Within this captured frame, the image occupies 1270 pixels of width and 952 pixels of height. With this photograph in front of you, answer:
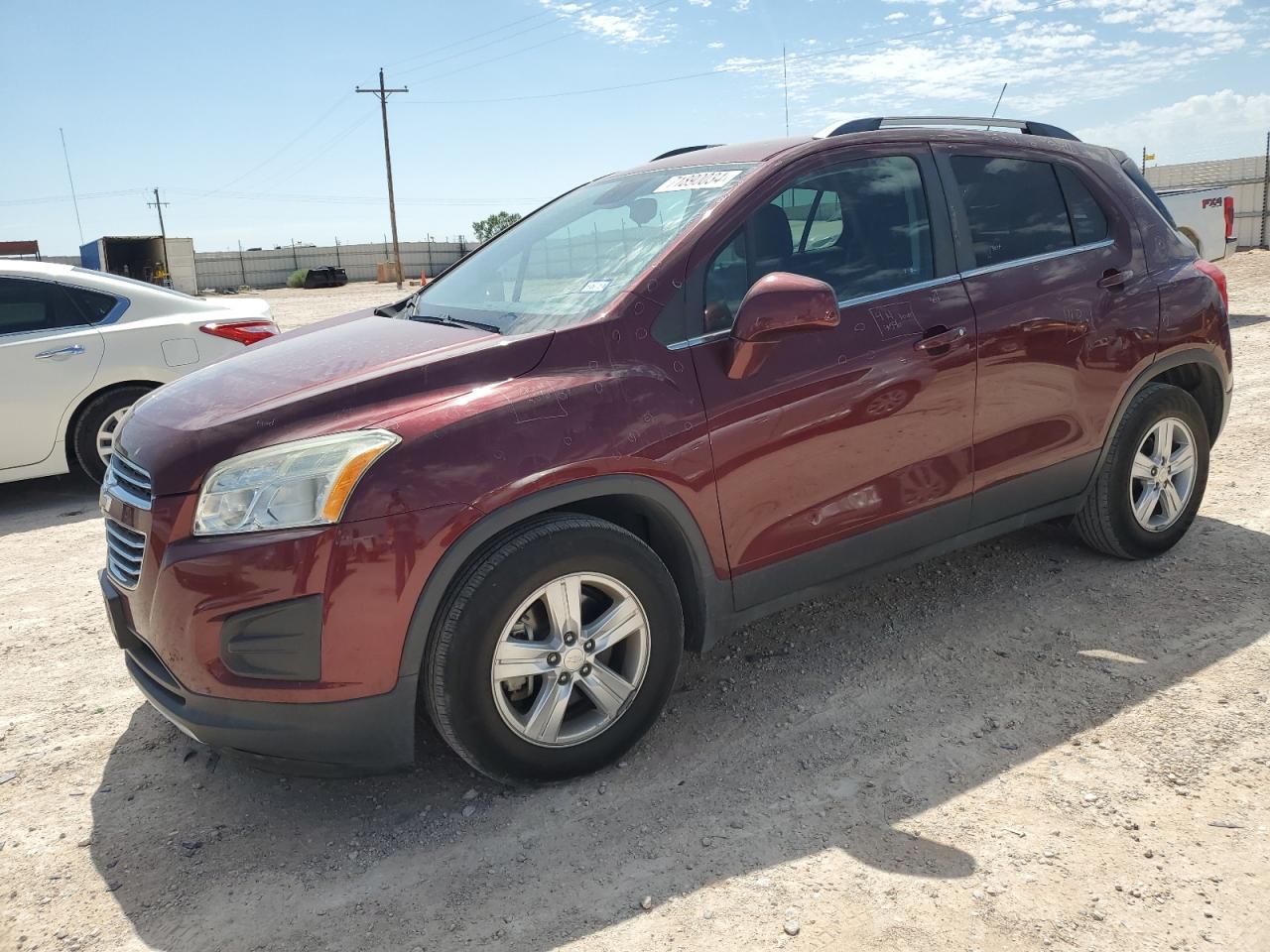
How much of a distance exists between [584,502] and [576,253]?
40.7 inches

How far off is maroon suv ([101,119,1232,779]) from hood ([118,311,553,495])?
0.04 ft

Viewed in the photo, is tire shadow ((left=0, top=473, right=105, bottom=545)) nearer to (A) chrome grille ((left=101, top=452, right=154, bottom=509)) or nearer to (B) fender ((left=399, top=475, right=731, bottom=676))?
(A) chrome grille ((left=101, top=452, right=154, bottom=509))

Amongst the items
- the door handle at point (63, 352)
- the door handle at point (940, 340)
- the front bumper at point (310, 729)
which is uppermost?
the door handle at point (63, 352)

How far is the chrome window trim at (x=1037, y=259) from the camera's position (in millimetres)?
3686

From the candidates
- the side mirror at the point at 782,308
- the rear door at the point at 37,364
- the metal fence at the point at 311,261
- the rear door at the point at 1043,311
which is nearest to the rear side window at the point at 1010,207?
the rear door at the point at 1043,311

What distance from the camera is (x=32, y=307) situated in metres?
6.40

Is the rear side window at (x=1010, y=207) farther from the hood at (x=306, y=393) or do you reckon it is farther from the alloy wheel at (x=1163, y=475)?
the hood at (x=306, y=393)

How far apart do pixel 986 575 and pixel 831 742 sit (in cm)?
165

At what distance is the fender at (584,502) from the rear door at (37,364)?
16.0ft

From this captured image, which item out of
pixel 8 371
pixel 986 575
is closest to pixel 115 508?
pixel 986 575

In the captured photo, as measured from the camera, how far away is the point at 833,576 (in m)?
3.42

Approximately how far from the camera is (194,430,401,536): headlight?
2.53m

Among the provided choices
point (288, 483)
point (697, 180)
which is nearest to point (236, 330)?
point (697, 180)

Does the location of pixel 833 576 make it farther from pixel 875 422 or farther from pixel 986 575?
pixel 986 575
